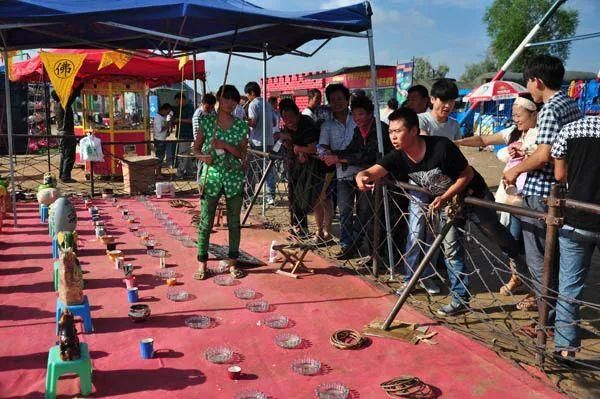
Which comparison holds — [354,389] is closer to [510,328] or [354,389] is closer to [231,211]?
[510,328]

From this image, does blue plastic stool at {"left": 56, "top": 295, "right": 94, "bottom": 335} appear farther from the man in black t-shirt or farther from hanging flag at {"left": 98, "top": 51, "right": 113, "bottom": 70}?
hanging flag at {"left": 98, "top": 51, "right": 113, "bottom": 70}

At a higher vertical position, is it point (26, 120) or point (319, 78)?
A: point (319, 78)

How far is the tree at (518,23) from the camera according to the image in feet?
146

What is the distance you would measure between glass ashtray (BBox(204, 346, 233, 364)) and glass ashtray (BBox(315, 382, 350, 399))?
2.12 feet

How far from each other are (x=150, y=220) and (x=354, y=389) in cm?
493

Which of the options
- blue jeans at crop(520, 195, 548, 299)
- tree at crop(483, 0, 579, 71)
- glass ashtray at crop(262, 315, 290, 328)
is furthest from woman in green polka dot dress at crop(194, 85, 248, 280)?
tree at crop(483, 0, 579, 71)

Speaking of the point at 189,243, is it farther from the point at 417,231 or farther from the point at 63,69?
the point at 63,69

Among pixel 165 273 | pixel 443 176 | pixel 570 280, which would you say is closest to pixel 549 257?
pixel 570 280

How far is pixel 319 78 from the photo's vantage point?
26250 mm

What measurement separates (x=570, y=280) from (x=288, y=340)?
181 centimetres

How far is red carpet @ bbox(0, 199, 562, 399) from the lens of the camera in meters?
2.87

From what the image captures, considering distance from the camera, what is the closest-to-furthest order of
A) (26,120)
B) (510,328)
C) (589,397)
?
(589,397) < (510,328) < (26,120)

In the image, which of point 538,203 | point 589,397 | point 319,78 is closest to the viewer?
Result: point 589,397

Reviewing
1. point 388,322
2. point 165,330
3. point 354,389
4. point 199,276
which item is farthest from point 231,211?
point 354,389
